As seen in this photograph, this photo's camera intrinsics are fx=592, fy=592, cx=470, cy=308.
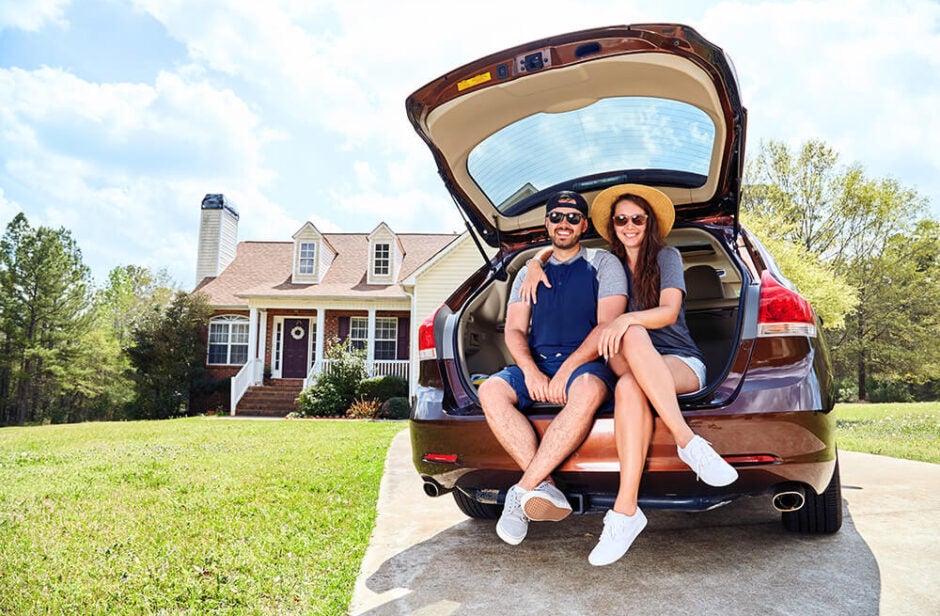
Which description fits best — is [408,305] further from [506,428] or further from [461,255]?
[506,428]

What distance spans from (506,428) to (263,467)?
347 centimetres

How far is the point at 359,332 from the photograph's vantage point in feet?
58.5

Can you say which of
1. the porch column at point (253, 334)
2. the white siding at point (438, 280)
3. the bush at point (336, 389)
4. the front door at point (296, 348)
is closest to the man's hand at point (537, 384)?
the bush at point (336, 389)

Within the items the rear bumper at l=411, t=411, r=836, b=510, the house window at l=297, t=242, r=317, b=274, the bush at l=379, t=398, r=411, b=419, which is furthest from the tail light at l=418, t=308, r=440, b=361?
the house window at l=297, t=242, r=317, b=274

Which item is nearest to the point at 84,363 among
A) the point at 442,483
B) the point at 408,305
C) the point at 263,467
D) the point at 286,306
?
the point at 286,306

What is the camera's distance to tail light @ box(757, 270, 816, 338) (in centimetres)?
203

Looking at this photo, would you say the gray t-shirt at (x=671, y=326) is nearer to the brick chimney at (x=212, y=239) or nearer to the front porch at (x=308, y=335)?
the front porch at (x=308, y=335)

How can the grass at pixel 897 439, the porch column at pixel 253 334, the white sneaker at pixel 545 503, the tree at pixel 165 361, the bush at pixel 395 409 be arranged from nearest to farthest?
the white sneaker at pixel 545 503 < the grass at pixel 897 439 < the bush at pixel 395 409 < the tree at pixel 165 361 < the porch column at pixel 253 334

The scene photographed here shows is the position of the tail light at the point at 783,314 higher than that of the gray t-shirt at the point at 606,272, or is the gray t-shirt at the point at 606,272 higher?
the gray t-shirt at the point at 606,272

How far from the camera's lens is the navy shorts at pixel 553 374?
2125 mm

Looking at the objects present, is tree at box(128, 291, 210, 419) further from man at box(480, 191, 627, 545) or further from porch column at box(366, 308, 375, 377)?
man at box(480, 191, 627, 545)

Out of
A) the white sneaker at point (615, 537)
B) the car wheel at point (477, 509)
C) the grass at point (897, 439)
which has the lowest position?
the grass at point (897, 439)

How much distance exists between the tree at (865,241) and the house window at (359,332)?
42.6 ft

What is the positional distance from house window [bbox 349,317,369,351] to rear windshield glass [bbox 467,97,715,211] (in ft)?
49.3
